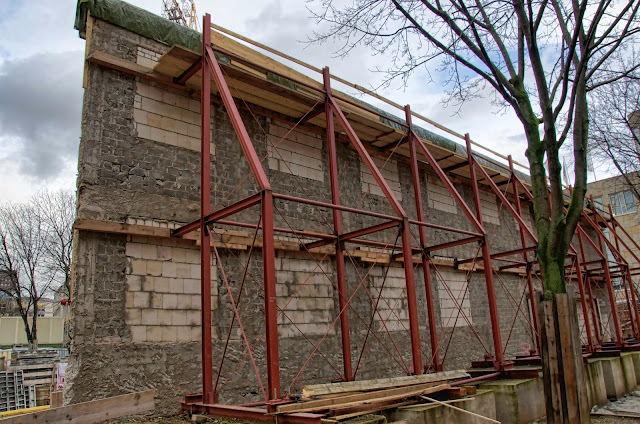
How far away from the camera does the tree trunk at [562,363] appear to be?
23.6 ft

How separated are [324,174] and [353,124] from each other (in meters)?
1.36

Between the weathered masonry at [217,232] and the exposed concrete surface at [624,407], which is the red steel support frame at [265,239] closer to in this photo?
the weathered masonry at [217,232]

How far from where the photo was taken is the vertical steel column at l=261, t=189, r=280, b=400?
19.7 feet

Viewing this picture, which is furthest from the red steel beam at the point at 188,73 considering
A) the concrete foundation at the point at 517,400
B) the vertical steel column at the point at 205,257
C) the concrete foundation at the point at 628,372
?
the concrete foundation at the point at 628,372

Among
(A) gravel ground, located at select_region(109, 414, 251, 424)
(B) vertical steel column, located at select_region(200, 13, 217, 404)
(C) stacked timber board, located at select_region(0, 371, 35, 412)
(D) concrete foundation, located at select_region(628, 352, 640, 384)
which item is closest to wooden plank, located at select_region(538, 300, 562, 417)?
(A) gravel ground, located at select_region(109, 414, 251, 424)

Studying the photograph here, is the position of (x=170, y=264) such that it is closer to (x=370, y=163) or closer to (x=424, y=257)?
(x=370, y=163)

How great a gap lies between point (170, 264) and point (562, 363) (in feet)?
21.1

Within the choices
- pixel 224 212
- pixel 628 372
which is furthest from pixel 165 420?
pixel 628 372

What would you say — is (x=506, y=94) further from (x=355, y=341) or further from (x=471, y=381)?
(x=355, y=341)

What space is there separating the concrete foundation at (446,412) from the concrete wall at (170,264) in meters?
2.22

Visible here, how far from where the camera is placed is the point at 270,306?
618 cm

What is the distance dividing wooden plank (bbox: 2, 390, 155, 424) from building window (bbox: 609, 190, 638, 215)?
31.6 m

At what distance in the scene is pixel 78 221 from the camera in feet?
25.2

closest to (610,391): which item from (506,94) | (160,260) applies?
(506,94)
